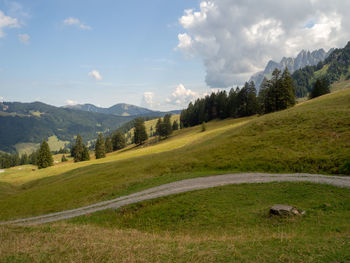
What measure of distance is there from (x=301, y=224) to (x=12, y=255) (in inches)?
535

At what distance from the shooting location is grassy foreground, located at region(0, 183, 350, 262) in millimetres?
7336

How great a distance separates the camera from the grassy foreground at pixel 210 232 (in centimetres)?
734

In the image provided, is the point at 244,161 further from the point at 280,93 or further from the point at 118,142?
the point at 118,142

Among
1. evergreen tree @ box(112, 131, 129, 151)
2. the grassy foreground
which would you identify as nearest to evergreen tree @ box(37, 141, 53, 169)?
evergreen tree @ box(112, 131, 129, 151)

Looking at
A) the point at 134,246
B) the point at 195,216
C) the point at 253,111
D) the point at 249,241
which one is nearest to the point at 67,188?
the point at 195,216

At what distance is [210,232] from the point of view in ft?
37.1

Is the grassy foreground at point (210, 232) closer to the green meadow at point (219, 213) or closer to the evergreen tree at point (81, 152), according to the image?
the green meadow at point (219, 213)

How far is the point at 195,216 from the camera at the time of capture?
13750 mm

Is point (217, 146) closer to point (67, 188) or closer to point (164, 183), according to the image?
point (164, 183)

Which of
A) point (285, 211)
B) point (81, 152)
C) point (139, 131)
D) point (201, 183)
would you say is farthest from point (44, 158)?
point (285, 211)

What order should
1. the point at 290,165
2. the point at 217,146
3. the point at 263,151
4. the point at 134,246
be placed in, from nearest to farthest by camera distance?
the point at 134,246 → the point at 290,165 → the point at 263,151 → the point at 217,146

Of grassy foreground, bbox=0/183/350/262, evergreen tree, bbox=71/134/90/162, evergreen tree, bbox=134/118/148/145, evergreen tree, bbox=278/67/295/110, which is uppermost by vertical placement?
evergreen tree, bbox=278/67/295/110

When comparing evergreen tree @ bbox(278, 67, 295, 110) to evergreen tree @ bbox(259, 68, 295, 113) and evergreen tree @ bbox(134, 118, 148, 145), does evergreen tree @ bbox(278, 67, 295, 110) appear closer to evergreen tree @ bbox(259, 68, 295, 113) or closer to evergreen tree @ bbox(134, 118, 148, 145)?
evergreen tree @ bbox(259, 68, 295, 113)

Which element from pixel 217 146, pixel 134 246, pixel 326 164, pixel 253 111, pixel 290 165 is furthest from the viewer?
pixel 253 111
